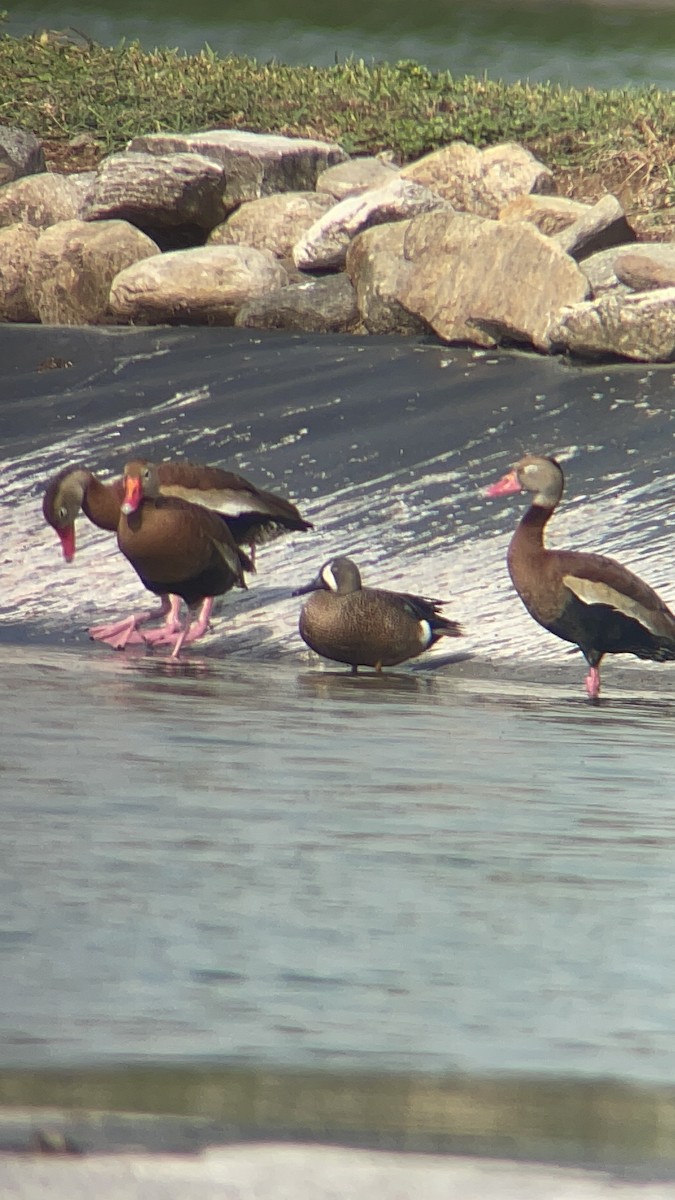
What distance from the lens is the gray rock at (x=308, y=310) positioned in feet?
43.5

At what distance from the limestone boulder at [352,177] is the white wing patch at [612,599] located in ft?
27.1

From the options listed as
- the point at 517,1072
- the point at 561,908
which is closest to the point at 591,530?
the point at 561,908

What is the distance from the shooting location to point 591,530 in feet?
30.5

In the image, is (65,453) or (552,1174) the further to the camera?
(65,453)

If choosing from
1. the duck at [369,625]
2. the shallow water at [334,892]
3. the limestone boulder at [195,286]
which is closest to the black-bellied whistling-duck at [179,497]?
the duck at [369,625]

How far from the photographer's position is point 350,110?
19.4 metres

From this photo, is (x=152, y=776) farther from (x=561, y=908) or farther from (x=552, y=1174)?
(x=552, y=1174)

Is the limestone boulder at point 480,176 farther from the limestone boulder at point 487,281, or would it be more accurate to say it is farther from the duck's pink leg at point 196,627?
the duck's pink leg at point 196,627

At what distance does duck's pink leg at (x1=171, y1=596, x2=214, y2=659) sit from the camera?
843cm

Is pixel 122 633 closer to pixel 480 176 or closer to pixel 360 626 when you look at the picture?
pixel 360 626

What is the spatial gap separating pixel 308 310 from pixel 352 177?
3.08m

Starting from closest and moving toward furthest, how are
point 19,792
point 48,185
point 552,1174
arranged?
1. point 552,1174
2. point 19,792
3. point 48,185

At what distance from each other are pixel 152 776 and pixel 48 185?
12280 millimetres

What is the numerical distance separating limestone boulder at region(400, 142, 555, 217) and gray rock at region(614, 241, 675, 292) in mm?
2882
